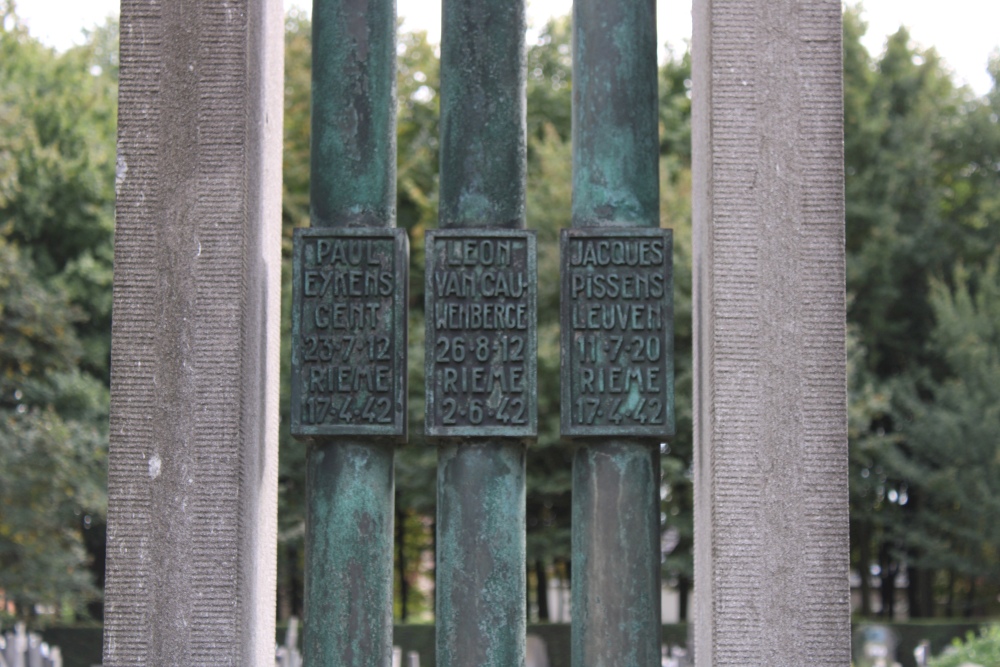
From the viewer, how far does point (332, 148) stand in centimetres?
959

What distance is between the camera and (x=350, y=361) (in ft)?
30.5

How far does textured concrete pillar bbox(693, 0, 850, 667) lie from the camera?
28.5ft

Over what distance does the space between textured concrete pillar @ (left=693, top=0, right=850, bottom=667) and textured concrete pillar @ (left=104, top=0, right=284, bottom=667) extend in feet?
9.32

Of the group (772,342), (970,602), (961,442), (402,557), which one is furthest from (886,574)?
(772,342)

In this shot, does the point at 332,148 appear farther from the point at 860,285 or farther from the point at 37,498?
the point at 860,285

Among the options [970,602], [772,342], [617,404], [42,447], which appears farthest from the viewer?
[970,602]

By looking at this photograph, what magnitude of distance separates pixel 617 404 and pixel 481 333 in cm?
98

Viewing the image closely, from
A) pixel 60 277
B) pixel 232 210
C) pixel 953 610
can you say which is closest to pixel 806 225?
pixel 232 210

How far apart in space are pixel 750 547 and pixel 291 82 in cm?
2862

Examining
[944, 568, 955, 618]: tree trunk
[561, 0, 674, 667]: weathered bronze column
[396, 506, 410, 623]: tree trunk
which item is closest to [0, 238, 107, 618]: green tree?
[396, 506, 410, 623]: tree trunk

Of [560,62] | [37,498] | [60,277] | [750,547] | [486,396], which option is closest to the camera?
[750,547]

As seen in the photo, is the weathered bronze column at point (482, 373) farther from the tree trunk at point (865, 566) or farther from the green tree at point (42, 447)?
the tree trunk at point (865, 566)

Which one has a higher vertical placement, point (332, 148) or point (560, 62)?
point (560, 62)

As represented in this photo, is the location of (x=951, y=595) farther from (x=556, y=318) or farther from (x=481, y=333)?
(x=481, y=333)
